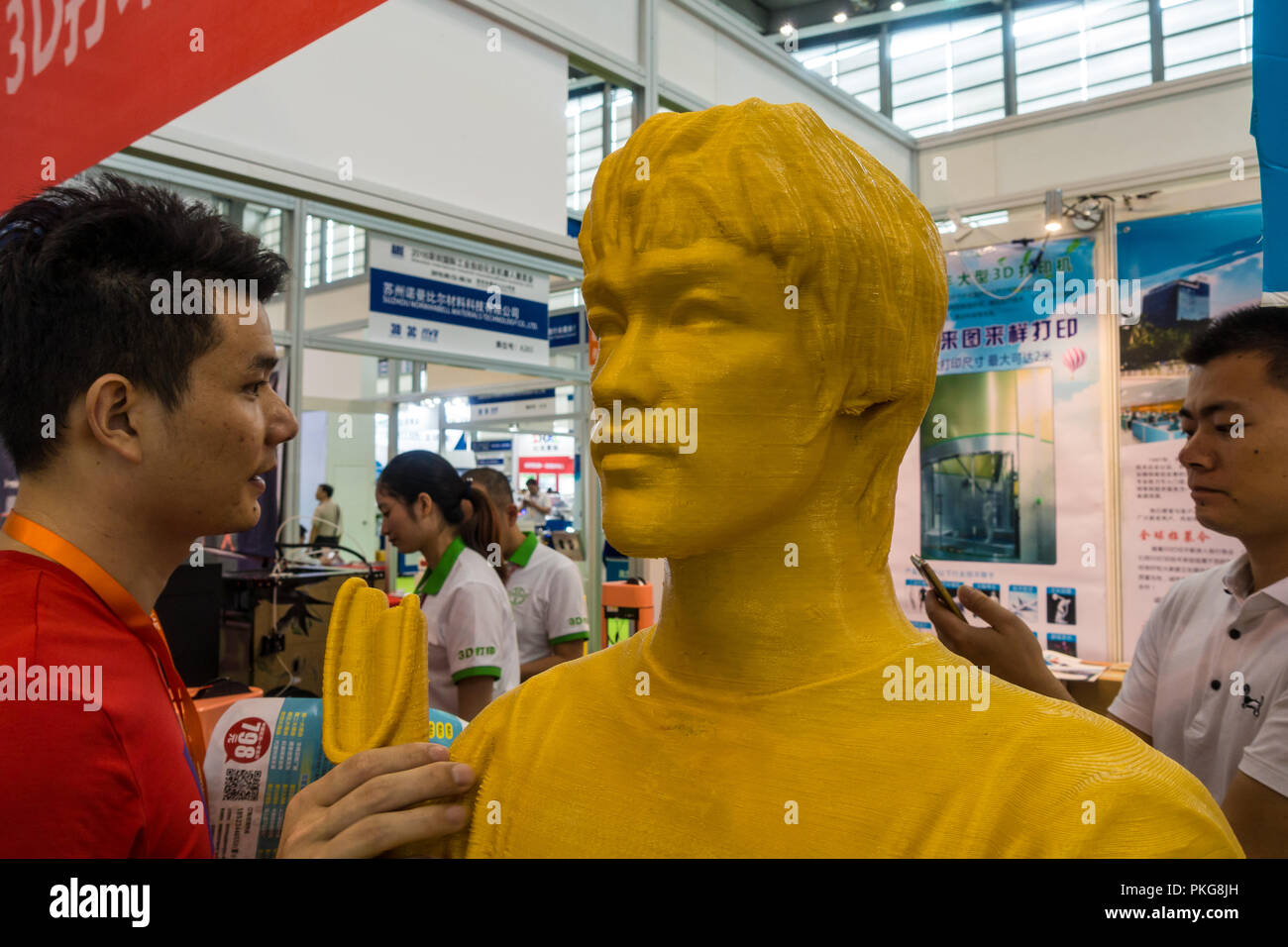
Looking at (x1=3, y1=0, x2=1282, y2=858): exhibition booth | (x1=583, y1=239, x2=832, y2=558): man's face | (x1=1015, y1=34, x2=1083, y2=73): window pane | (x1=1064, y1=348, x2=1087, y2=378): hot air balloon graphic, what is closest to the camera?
(x1=583, y1=239, x2=832, y2=558): man's face

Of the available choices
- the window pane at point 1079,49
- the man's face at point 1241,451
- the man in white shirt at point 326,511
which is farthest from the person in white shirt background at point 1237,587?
the window pane at point 1079,49

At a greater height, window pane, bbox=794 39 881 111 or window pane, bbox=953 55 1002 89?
window pane, bbox=794 39 881 111

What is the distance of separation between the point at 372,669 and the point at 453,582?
1.56 meters

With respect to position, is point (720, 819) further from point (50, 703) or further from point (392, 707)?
point (50, 703)

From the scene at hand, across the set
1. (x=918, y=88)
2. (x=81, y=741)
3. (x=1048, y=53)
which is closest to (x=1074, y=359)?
(x=81, y=741)

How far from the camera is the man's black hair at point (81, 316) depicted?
1.17 metres

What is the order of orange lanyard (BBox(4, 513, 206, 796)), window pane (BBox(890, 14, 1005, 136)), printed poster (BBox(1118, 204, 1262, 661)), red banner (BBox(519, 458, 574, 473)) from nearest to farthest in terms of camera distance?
orange lanyard (BBox(4, 513, 206, 796)) → printed poster (BBox(1118, 204, 1262, 661)) → window pane (BBox(890, 14, 1005, 136)) → red banner (BBox(519, 458, 574, 473))

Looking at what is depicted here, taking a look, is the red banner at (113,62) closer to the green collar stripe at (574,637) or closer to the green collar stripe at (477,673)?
the green collar stripe at (477,673)

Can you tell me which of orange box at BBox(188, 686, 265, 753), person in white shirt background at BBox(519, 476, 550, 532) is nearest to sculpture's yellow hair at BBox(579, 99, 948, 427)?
orange box at BBox(188, 686, 265, 753)

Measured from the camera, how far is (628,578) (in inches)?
168

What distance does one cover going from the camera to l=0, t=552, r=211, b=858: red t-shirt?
965mm

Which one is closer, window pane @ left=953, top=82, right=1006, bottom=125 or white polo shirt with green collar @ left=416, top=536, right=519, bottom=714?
white polo shirt with green collar @ left=416, top=536, right=519, bottom=714

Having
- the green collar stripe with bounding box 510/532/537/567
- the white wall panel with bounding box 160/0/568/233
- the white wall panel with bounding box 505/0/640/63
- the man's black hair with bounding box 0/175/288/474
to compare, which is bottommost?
the green collar stripe with bounding box 510/532/537/567

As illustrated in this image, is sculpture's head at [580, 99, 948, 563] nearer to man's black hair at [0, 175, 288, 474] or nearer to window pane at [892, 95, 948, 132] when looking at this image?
man's black hair at [0, 175, 288, 474]
